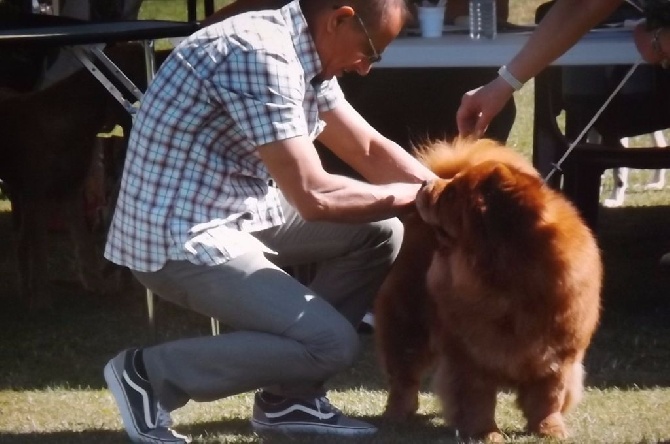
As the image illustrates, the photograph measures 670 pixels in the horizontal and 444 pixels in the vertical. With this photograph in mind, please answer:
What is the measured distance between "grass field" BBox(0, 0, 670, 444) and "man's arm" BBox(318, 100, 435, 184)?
68 centimetres

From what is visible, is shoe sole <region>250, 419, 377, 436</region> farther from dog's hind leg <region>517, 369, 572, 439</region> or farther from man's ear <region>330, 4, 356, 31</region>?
man's ear <region>330, 4, 356, 31</region>

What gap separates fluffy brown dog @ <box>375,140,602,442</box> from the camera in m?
2.66

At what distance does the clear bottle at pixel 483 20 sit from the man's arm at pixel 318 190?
5.74 ft

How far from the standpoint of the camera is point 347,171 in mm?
4426

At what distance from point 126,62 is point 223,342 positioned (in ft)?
7.13

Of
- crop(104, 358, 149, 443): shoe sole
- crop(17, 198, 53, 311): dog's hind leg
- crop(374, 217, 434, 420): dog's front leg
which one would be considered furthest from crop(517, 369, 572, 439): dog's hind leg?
crop(17, 198, 53, 311): dog's hind leg

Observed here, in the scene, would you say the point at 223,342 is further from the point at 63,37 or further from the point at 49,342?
the point at 49,342

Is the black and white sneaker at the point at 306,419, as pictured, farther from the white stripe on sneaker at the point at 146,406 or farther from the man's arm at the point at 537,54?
the man's arm at the point at 537,54

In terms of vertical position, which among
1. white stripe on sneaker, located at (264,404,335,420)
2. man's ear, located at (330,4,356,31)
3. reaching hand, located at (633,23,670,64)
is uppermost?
man's ear, located at (330,4,356,31)

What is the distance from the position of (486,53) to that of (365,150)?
114cm

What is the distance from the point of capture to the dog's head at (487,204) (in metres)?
2.66

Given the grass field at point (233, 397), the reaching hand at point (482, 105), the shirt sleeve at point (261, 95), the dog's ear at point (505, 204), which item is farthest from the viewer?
the reaching hand at point (482, 105)

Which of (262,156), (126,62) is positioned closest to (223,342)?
(262,156)

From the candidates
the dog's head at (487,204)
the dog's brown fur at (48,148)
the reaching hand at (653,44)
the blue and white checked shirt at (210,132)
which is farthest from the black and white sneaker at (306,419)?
the dog's brown fur at (48,148)
